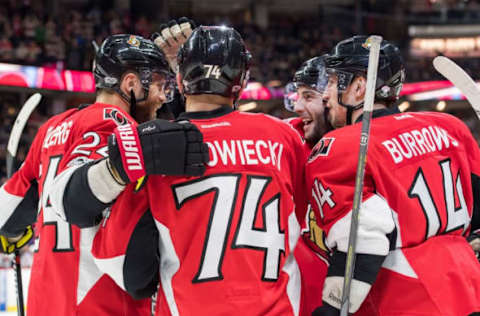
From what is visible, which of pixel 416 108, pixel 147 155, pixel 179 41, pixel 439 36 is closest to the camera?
pixel 147 155

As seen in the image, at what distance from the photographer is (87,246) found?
216 centimetres

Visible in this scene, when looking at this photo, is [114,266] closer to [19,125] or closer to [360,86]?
[360,86]

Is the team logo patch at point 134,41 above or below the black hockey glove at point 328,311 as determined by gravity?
above

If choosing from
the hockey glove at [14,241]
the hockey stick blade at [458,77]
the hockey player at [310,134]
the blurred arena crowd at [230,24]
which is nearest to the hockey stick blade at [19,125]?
the hockey glove at [14,241]

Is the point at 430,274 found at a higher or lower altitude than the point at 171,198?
lower

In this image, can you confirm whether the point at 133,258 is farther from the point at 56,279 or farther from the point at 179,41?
the point at 179,41

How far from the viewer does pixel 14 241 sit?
2.72 m

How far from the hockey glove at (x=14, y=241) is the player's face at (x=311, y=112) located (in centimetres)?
128

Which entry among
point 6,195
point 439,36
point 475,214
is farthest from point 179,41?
point 439,36

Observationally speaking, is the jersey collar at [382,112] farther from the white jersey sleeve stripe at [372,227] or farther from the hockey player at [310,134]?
the white jersey sleeve stripe at [372,227]

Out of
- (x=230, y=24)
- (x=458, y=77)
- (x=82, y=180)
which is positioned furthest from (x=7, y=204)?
(x=230, y=24)

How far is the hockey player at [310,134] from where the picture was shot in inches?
91.7

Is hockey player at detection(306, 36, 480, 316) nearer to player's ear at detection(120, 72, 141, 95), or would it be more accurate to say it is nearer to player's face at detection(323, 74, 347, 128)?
player's face at detection(323, 74, 347, 128)

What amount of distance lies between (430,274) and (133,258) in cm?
94
